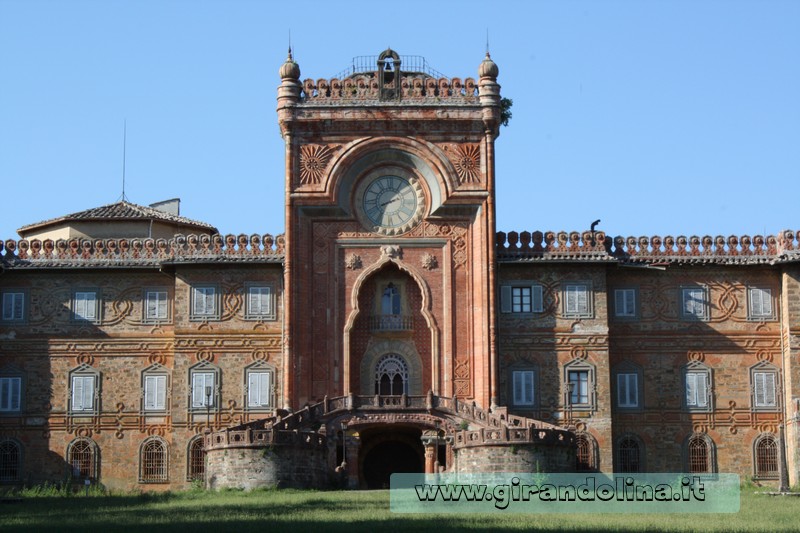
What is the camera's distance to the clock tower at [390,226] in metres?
61.8

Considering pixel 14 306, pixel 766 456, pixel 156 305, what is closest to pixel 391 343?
pixel 156 305

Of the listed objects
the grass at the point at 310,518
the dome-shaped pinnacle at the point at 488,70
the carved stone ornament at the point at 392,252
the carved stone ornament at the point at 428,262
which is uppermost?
the dome-shaped pinnacle at the point at 488,70

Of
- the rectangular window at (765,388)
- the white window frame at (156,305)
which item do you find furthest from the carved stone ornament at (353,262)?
the rectangular window at (765,388)

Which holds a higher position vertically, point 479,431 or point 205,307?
point 205,307

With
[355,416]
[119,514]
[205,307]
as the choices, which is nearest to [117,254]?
[205,307]

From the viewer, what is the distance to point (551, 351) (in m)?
62.8

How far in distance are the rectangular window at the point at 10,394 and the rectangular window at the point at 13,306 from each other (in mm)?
2429

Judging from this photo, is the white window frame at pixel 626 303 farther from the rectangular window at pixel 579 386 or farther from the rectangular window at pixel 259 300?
the rectangular window at pixel 259 300

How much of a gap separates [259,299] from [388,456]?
814 cm

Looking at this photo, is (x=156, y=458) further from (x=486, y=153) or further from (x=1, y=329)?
(x=486, y=153)

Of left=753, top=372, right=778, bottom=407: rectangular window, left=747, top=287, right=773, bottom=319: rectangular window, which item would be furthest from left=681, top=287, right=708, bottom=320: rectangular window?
left=753, top=372, right=778, bottom=407: rectangular window

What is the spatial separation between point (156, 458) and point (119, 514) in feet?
62.2

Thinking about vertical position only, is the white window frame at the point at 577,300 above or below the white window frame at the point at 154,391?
above

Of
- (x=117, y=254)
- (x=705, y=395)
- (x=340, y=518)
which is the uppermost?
(x=117, y=254)
